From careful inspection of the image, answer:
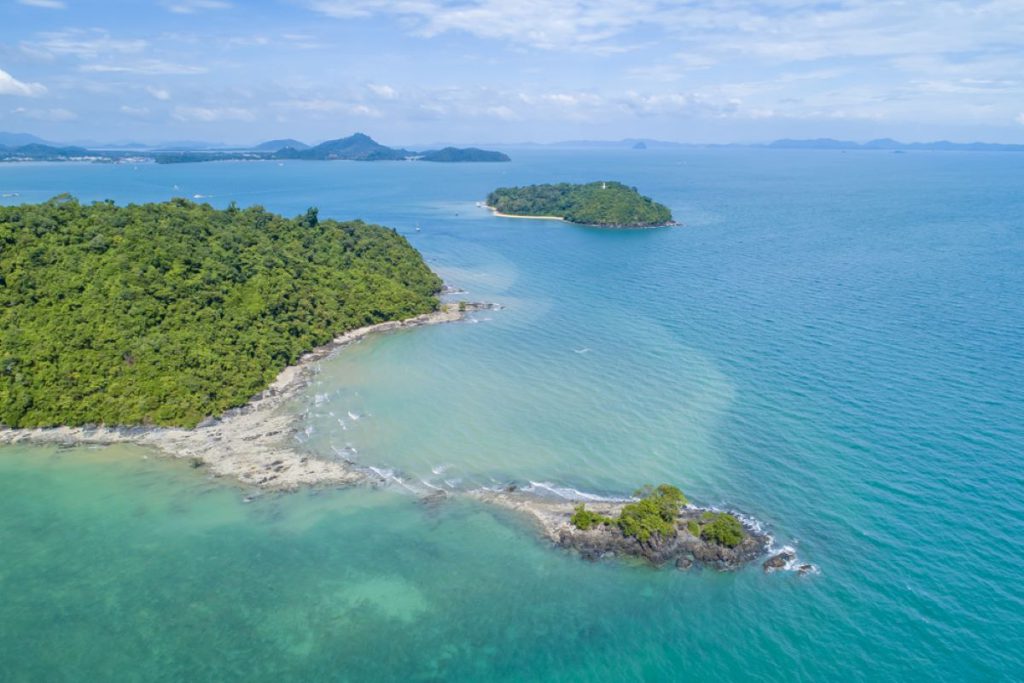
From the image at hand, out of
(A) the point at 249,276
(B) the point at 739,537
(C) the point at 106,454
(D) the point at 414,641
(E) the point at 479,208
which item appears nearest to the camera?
(D) the point at 414,641

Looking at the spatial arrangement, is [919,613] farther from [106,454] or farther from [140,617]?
[106,454]

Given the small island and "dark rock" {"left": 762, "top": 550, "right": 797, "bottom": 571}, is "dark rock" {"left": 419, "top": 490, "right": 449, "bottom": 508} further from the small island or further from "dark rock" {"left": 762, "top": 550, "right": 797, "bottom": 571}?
"dark rock" {"left": 762, "top": 550, "right": 797, "bottom": 571}

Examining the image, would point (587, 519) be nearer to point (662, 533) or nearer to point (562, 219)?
point (662, 533)

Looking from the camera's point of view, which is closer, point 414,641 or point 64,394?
point 414,641

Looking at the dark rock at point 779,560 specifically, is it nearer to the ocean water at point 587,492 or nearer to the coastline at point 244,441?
the ocean water at point 587,492

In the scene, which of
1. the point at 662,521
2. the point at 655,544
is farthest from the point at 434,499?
the point at 662,521

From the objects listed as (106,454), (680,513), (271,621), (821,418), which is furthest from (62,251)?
(821,418)

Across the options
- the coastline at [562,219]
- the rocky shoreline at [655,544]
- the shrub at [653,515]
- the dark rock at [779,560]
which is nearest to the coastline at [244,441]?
the rocky shoreline at [655,544]
